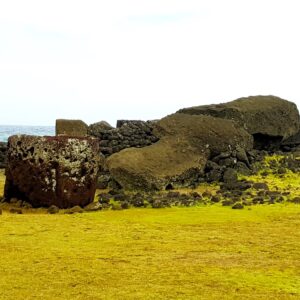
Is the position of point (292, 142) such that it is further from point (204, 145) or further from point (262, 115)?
point (204, 145)

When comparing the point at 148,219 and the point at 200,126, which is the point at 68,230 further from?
the point at 200,126

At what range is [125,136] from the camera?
21.1m

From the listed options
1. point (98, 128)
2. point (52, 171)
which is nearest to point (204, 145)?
point (98, 128)

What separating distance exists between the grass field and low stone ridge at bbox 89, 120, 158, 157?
9770 millimetres

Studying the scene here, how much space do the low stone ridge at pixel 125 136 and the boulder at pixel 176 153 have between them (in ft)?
5.97

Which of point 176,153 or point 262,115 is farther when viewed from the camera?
point 262,115

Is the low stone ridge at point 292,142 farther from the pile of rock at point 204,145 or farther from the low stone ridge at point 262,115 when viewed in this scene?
the pile of rock at point 204,145

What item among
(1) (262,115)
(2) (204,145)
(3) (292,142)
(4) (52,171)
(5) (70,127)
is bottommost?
(4) (52,171)

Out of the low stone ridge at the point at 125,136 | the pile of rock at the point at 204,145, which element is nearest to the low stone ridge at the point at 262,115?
the pile of rock at the point at 204,145

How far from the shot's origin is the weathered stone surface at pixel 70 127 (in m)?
17.7

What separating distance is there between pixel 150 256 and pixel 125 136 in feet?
46.3

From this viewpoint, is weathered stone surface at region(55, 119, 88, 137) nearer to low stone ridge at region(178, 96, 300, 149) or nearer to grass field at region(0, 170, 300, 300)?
low stone ridge at region(178, 96, 300, 149)

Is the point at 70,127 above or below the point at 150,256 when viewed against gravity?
above

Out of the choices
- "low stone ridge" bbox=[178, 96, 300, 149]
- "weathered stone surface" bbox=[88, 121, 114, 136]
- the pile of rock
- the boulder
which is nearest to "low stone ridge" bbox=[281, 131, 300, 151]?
"low stone ridge" bbox=[178, 96, 300, 149]
